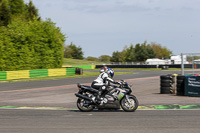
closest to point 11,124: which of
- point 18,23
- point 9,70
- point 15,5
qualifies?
point 9,70

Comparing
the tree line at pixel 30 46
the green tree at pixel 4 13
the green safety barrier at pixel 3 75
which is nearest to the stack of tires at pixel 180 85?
the green safety barrier at pixel 3 75

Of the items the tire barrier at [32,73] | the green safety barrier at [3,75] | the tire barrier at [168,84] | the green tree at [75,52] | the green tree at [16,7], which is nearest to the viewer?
the tire barrier at [168,84]

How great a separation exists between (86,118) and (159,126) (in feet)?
8.35

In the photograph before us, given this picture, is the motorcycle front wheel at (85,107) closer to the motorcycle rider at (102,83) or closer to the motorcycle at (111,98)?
the motorcycle at (111,98)

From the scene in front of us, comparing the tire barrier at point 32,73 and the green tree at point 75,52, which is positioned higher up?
the green tree at point 75,52

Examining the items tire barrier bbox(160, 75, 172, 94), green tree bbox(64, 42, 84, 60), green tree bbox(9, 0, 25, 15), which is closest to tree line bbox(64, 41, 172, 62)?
green tree bbox(64, 42, 84, 60)

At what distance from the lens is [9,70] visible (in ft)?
125

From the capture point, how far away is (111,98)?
1103 cm

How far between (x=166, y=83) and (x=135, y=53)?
111620mm

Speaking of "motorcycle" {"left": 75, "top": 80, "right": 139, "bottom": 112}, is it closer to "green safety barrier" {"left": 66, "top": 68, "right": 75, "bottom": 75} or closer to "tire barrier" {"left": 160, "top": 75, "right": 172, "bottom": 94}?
"tire barrier" {"left": 160, "top": 75, "right": 172, "bottom": 94}

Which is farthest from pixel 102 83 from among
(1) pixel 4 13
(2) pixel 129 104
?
(1) pixel 4 13

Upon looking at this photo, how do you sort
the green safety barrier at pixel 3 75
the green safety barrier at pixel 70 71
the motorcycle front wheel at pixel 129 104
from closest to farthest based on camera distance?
1. the motorcycle front wheel at pixel 129 104
2. the green safety barrier at pixel 3 75
3. the green safety barrier at pixel 70 71

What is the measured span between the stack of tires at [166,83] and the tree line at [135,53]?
9912 cm

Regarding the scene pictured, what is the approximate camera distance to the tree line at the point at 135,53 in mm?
122875
